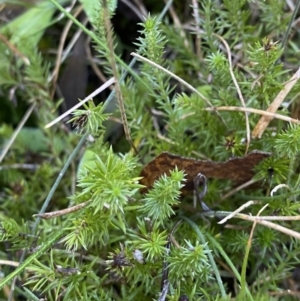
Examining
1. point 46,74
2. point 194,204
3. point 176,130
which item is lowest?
point 194,204

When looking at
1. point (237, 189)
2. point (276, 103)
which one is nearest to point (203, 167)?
point (237, 189)

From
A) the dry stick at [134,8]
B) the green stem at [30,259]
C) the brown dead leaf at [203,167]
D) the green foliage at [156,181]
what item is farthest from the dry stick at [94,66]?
the green stem at [30,259]

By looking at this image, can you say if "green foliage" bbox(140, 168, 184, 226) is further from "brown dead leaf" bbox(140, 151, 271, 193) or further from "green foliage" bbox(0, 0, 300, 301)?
"brown dead leaf" bbox(140, 151, 271, 193)

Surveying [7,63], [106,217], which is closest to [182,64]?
[7,63]

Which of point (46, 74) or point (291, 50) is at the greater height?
point (46, 74)

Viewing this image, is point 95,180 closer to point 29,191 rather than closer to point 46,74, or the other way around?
point 29,191

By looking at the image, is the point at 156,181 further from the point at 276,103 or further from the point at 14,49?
the point at 14,49

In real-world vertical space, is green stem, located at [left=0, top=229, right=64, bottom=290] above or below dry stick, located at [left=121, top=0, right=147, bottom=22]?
below

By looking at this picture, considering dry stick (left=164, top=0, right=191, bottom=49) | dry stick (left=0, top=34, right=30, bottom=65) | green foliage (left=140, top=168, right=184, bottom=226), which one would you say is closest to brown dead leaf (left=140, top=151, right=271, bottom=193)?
green foliage (left=140, top=168, right=184, bottom=226)
